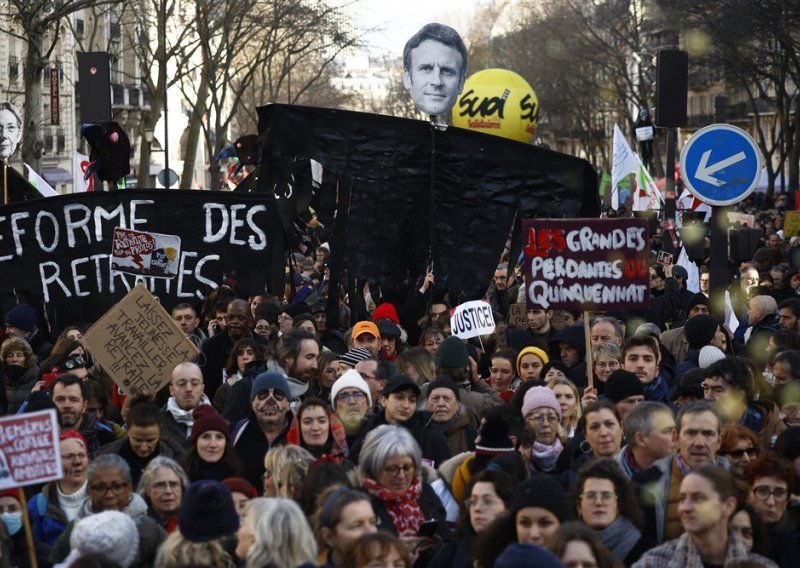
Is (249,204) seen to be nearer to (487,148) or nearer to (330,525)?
(487,148)

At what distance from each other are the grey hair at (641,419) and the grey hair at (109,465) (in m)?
2.24

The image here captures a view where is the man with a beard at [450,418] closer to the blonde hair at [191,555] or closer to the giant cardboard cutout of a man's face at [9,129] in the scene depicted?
the blonde hair at [191,555]

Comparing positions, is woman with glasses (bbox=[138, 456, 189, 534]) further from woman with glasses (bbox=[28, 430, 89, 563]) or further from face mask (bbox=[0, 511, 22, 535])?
face mask (bbox=[0, 511, 22, 535])

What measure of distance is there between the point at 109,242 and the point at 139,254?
0.39 meters

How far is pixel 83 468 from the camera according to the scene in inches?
315

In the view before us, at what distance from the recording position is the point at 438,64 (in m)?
14.3

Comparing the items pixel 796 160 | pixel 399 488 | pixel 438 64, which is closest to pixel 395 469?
pixel 399 488

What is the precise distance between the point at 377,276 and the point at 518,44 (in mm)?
69976

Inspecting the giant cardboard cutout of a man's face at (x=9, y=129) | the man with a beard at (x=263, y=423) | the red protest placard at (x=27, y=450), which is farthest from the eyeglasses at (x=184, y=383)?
the giant cardboard cutout of a man's face at (x=9, y=129)

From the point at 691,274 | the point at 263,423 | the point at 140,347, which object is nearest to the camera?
the point at 263,423

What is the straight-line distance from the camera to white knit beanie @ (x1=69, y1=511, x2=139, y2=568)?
6.61 metres

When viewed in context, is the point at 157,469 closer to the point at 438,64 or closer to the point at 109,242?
the point at 109,242

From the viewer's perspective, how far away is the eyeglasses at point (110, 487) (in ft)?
24.9

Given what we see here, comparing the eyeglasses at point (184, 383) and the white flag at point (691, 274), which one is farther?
the white flag at point (691, 274)
